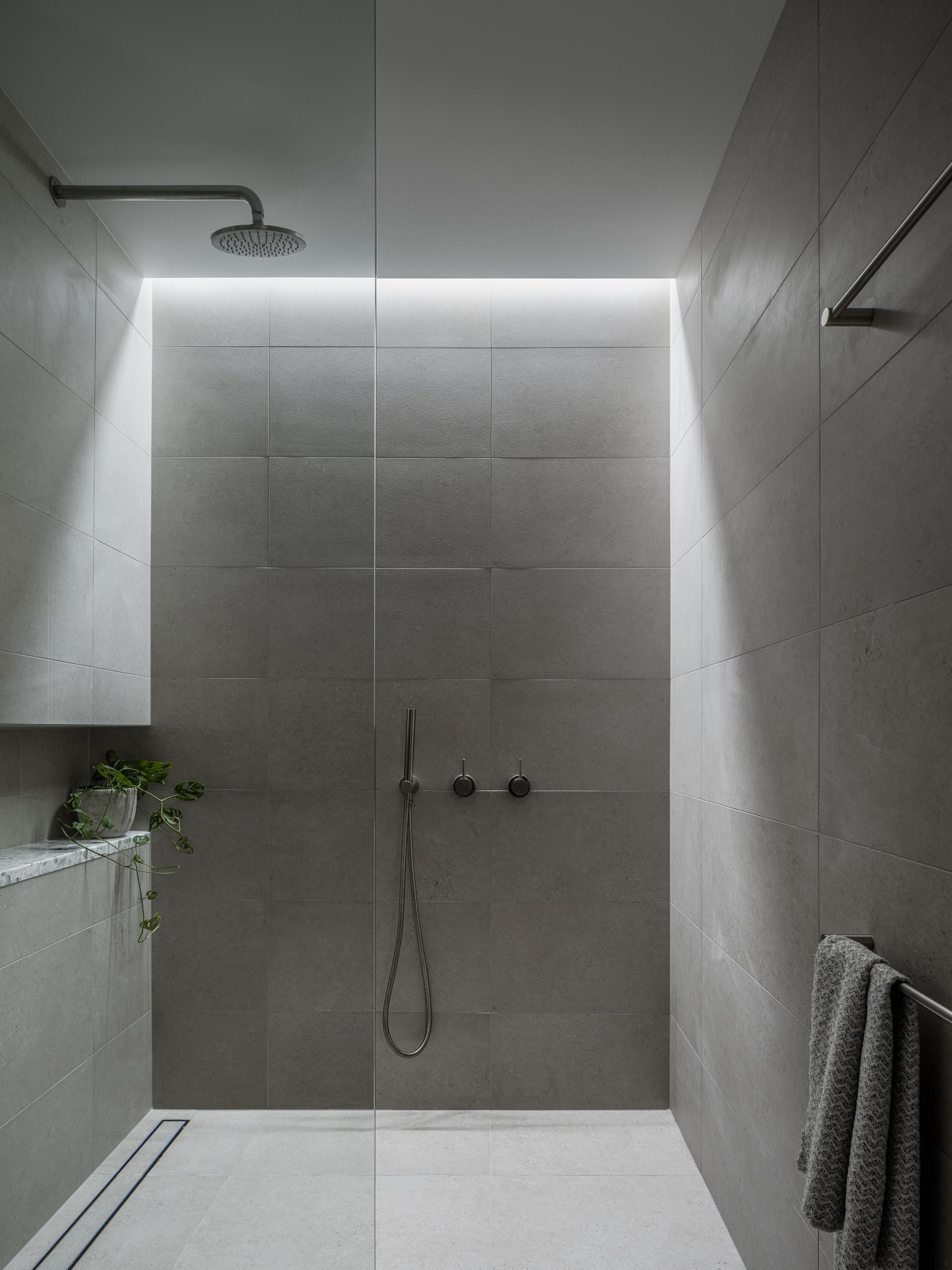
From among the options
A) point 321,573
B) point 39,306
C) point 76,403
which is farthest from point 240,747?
Answer: point 39,306

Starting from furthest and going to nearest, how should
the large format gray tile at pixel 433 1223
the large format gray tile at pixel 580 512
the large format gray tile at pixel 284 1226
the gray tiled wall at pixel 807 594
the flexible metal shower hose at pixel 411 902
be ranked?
the large format gray tile at pixel 580 512
the flexible metal shower hose at pixel 411 902
the large format gray tile at pixel 433 1223
the gray tiled wall at pixel 807 594
the large format gray tile at pixel 284 1226

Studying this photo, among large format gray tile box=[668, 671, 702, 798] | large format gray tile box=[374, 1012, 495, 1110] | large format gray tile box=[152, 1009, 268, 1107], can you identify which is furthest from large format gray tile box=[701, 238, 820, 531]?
large format gray tile box=[374, 1012, 495, 1110]

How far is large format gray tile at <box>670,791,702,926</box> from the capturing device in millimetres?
2926

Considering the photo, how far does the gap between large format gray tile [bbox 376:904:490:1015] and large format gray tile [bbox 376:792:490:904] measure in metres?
0.05

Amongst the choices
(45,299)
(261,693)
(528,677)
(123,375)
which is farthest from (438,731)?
(45,299)

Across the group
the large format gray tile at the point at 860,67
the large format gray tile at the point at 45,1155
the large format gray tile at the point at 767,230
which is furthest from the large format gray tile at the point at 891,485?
the large format gray tile at the point at 45,1155

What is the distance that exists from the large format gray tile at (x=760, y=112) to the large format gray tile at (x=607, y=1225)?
8.54 feet

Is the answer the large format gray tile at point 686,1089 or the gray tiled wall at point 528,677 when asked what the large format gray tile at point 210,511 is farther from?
the large format gray tile at point 686,1089

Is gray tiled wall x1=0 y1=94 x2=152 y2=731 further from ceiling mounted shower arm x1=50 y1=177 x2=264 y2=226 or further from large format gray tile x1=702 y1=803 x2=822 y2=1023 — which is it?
large format gray tile x1=702 y1=803 x2=822 y2=1023

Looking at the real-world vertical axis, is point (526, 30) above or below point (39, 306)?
above

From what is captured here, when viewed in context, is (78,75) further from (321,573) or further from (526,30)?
(526,30)

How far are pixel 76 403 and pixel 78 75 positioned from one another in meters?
0.35

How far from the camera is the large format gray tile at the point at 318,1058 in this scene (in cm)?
127

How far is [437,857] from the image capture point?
11.0 feet
